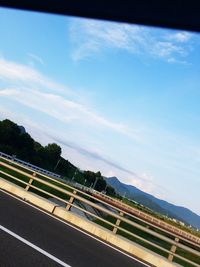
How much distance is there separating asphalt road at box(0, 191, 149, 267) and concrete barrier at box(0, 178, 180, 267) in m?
0.74

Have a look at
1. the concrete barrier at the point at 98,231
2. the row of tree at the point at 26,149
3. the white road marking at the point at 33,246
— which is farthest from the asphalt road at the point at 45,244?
the row of tree at the point at 26,149

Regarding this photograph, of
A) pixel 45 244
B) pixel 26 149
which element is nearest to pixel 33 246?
pixel 45 244

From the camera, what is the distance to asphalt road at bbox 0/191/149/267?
8.14 m

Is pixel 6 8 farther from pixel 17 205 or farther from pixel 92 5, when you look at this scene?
pixel 17 205

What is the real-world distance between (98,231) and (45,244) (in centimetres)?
441

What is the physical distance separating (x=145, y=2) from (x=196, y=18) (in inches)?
11.3

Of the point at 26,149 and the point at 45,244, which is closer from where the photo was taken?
the point at 45,244

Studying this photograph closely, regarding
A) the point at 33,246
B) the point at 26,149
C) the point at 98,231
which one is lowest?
the point at 33,246

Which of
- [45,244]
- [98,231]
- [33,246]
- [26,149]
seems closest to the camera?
[33,246]

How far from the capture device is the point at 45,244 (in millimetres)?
9742

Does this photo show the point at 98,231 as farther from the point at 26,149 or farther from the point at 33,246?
the point at 26,149

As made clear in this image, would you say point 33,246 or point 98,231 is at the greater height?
point 98,231

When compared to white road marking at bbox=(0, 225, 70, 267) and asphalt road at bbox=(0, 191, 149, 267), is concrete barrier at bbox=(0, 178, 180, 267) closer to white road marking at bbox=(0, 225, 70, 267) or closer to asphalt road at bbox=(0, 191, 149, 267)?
asphalt road at bbox=(0, 191, 149, 267)

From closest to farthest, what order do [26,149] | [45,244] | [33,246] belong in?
[33,246], [45,244], [26,149]
